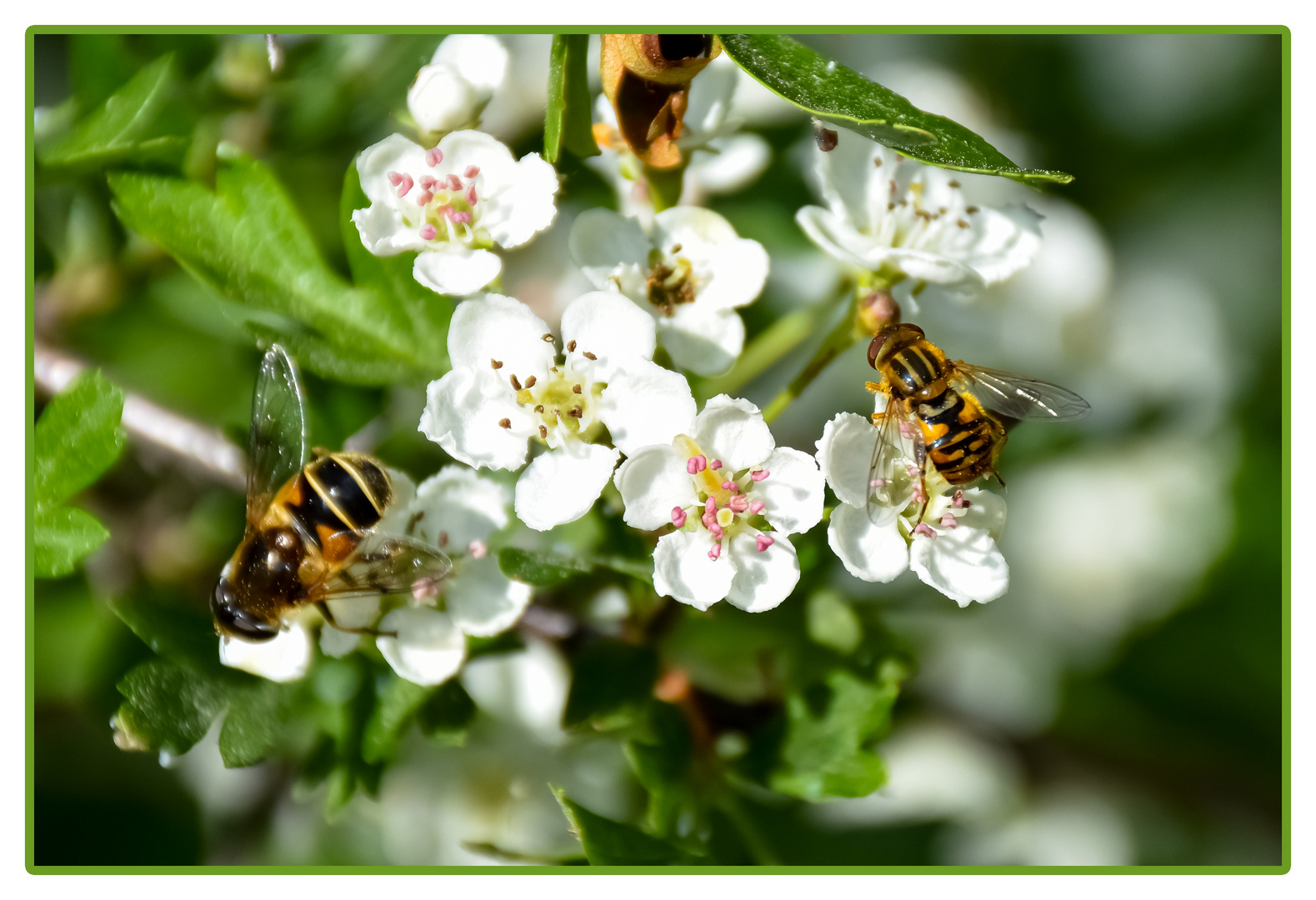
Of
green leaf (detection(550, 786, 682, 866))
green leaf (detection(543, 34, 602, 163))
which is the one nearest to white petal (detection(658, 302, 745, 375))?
green leaf (detection(543, 34, 602, 163))

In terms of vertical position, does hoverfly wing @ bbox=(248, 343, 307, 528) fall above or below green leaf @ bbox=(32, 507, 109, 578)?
above

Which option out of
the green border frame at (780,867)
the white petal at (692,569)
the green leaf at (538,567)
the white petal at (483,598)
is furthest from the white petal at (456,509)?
the green border frame at (780,867)

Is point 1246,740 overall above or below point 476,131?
below

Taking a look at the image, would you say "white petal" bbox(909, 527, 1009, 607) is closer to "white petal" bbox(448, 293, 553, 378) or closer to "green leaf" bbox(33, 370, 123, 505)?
"white petal" bbox(448, 293, 553, 378)

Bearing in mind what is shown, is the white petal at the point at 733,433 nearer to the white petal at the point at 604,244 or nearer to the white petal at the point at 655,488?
the white petal at the point at 655,488

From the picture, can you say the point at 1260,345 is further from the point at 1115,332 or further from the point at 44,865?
the point at 44,865

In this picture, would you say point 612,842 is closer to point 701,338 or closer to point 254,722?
point 254,722

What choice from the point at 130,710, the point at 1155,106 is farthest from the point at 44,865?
the point at 1155,106
